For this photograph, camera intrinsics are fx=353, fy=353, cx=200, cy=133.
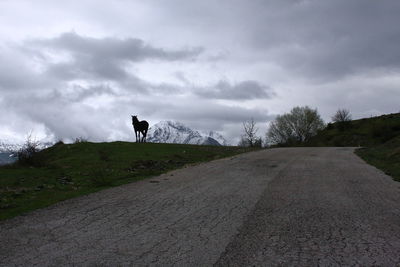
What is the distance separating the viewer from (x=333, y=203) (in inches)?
325

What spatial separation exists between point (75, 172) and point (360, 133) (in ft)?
190

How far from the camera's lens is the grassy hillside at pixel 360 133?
167 feet

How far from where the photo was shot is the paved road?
189 inches

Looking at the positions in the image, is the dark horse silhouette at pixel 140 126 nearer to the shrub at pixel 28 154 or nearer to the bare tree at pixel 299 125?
the shrub at pixel 28 154

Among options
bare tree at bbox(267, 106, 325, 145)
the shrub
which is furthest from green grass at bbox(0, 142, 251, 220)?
bare tree at bbox(267, 106, 325, 145)

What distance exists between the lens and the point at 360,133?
62.8 m

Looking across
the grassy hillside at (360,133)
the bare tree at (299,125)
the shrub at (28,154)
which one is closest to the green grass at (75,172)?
the shrub at (28,154)

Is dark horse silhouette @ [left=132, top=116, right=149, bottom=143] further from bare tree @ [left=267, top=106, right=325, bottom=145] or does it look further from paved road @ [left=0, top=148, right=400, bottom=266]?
bare tree @ [left=267, top=106, right=325, bottom=145]

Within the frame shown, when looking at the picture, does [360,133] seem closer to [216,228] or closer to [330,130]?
[330,130]

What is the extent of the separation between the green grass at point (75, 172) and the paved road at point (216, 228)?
139 cm

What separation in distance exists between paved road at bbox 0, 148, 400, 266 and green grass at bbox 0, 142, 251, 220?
139 centimetres

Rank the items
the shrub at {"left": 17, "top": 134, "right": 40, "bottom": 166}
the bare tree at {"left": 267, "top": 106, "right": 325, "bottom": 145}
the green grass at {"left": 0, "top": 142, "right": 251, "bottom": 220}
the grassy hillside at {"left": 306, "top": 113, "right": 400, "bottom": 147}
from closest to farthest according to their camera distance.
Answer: the green grass at {"left": 0, "top": 142, "right": 251, "bottom": 220} < the shrub at {"left": 17, "top": 134, "right": 40, "bottom": 166} < the grassy hillside at {"left": 306, "top": 113, "right": 400, "bottom": 147} < the bare tree at {"left": 267, "top": 106, "right": 325, "bottom": 145}

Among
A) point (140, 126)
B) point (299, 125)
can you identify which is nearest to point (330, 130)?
point (299, 125)

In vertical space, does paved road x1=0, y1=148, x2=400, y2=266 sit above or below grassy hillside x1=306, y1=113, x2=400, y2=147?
below
